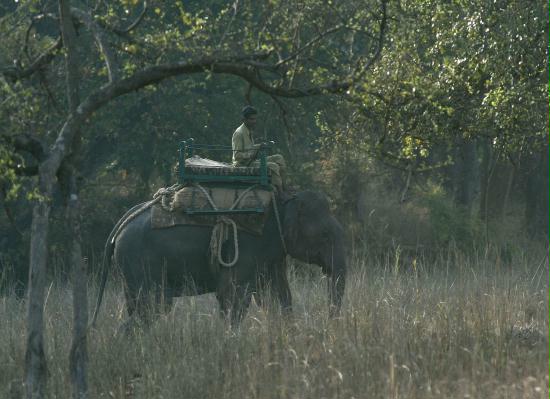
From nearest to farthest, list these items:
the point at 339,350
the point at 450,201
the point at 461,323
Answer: the point at 339,350 < the point at 461,323 < the point at 450,201

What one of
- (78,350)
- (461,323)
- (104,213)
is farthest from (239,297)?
(104,213)

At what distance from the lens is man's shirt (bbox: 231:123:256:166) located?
13.4 m

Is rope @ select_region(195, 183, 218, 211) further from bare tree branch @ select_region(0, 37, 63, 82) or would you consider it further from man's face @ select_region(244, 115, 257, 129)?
bare tree branch @ select_region(0, 37, 63, 82)

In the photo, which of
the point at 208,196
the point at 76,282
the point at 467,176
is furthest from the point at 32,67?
the point at 467,176

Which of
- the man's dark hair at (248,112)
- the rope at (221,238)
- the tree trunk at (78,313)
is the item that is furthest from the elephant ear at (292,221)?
the tree trunk at (78,313)

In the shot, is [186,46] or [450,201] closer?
[186,46]

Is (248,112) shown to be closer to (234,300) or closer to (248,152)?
(248,152)

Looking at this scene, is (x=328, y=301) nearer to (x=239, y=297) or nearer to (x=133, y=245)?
(x=239, y=297)

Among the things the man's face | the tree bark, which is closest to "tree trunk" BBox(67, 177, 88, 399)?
the tree bark

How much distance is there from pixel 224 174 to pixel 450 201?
41.1 ft

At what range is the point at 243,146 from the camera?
13461 millimetres

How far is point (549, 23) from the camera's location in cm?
1140

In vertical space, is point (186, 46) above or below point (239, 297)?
above

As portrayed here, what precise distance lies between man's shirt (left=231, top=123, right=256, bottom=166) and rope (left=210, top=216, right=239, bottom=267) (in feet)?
2.28
